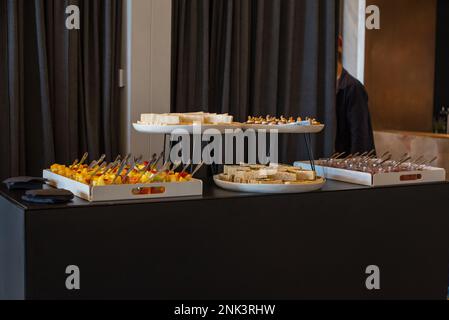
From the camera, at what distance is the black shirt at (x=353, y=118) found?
417cm

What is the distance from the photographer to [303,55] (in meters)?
4.90

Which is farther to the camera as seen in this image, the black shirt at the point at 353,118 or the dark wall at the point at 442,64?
the dark wall at the point at 442,64

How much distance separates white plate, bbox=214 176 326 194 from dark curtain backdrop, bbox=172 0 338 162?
5.80ft

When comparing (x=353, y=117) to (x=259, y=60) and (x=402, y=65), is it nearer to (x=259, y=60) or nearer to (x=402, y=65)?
(x=259, y=60)

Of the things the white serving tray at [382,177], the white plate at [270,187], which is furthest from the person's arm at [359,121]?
the white plate at [270,187]

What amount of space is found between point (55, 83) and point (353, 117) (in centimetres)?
192

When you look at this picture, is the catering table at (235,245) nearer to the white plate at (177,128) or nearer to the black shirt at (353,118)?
the white plate at (177,128)

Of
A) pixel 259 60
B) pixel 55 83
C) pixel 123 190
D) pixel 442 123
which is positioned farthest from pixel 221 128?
pixel 442 123

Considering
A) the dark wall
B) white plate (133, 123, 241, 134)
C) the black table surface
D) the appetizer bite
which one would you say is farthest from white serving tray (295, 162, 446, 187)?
the dark wall

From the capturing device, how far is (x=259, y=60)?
461cm

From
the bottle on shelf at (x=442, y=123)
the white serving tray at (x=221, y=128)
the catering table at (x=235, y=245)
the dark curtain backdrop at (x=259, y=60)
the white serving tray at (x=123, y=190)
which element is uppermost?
the dark curtain backdrop at (x=259, y=60)

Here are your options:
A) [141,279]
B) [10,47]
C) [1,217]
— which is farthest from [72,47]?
[141,279]

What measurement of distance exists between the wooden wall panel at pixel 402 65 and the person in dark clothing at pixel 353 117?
→ 1181 mm
